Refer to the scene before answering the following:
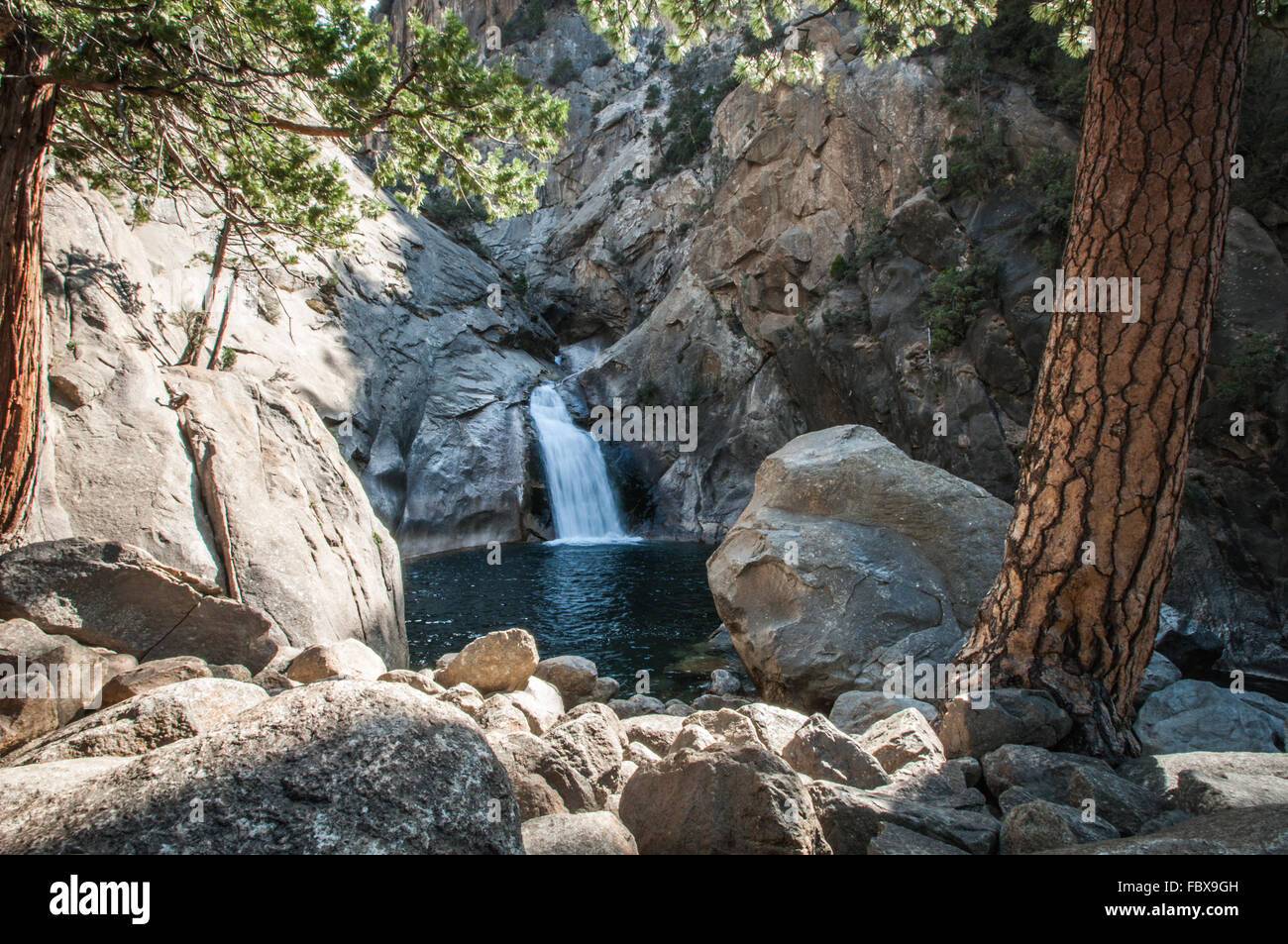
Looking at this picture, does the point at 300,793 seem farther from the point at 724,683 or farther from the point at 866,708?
the point at 724,683

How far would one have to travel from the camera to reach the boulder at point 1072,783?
2744mm

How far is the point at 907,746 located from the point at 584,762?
1.87m

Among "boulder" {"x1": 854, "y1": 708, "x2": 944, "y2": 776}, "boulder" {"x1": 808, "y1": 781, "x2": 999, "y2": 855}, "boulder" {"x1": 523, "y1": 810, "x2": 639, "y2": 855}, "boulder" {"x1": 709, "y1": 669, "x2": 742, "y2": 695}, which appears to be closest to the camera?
"boulder" {"x1": 523, "y1": 810, "x2": 639, "y2": 855}

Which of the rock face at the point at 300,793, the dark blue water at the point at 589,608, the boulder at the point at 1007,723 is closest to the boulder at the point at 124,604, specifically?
the rock face at the point at 300,793

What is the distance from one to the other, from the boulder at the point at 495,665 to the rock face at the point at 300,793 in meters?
4.97

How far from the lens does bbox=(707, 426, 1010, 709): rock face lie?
24.2 ft

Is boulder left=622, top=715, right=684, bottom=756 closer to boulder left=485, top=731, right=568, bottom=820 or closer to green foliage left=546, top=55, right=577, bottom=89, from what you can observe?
boulder left=485, top=731, right=568, bottom=820

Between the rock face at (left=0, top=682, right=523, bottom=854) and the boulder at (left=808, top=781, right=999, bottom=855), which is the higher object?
the rock face at (left=0, top=682, right=523, bottom=854)

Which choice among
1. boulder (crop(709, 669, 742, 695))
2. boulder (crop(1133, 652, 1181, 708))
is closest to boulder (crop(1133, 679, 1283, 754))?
boulder (crop(1133, 652, 1181, 708))

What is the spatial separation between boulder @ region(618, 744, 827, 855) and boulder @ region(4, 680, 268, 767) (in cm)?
182

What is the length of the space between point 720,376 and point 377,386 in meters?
13.5

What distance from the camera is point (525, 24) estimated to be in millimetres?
47188

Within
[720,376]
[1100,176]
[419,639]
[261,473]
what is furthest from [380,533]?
[720,376]

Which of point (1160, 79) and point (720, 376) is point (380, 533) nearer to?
point (1160, 79)
